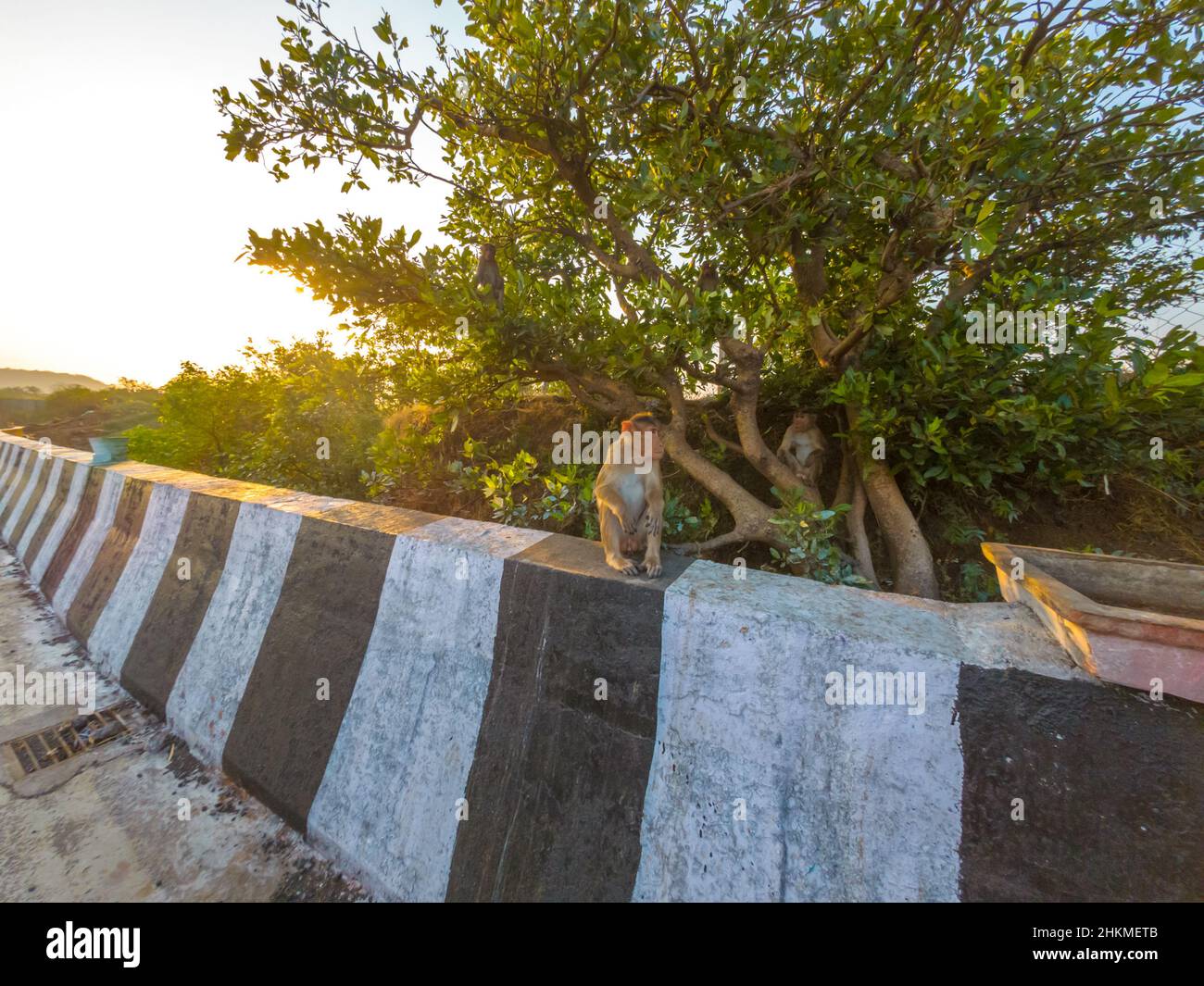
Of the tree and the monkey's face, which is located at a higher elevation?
the tree

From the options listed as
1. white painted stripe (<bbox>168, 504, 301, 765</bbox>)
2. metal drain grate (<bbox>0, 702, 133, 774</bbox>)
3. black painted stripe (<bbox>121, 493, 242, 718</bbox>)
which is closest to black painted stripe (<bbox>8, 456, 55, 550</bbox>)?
black painted stripe (<bbox>121, 493, 242, 718</bbox>)

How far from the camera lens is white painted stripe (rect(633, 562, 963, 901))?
989 millimetres

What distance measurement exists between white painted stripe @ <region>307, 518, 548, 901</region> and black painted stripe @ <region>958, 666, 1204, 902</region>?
1411 mm

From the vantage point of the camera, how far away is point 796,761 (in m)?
1.09

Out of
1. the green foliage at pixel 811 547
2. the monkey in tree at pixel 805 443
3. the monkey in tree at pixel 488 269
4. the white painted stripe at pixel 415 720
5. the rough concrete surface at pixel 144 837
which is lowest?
the rough concrete surface at pixel 144 837

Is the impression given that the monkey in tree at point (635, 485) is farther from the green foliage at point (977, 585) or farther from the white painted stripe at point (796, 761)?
the green foliage at point (977, 585)

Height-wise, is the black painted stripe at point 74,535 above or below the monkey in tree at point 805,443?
below

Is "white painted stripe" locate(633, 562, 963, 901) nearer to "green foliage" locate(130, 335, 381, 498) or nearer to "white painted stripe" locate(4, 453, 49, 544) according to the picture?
"green foliage" locate(130, 335, 381, 498)

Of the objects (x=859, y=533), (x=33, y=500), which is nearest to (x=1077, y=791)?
(x=859, y=533)

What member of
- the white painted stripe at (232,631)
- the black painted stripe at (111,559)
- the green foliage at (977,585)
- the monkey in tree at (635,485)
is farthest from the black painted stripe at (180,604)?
the green foliage at (977,585)

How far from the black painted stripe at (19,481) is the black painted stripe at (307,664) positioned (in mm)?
7819

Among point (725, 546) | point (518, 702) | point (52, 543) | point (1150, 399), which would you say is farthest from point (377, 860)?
point (52, 543)

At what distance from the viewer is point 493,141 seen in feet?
13.4

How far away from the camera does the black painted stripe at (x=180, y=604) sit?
222cm
